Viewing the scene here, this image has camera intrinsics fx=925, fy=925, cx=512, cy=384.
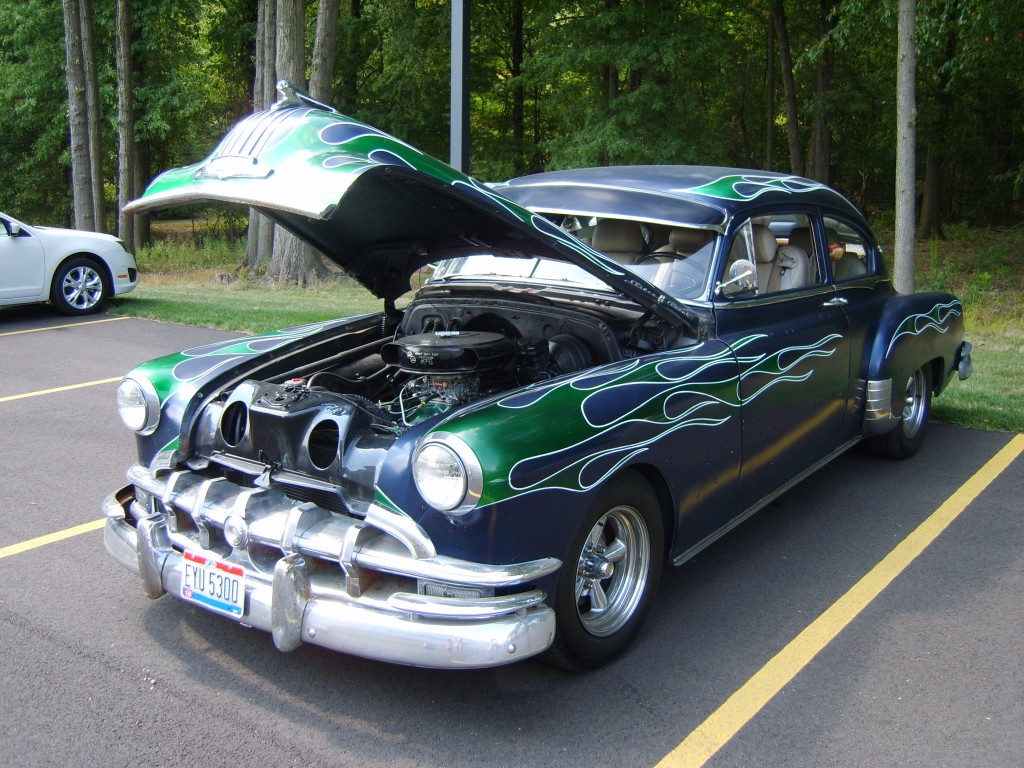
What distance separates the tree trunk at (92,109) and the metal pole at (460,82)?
13.3 meters

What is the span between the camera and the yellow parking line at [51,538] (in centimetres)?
436

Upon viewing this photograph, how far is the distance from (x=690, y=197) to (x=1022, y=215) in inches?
924

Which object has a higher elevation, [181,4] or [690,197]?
[181,4]

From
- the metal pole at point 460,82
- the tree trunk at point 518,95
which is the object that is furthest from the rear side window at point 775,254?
the tree trunk at point 518,95

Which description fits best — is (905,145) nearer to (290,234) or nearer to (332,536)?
(290,234)

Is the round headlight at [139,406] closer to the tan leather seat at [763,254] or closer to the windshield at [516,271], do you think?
the windshield at [516,271]

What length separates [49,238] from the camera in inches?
440

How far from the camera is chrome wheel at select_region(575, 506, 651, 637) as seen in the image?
3289 mm

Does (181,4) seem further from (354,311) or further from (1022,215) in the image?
(1022,215)

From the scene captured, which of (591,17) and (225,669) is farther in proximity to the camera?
(591,17)

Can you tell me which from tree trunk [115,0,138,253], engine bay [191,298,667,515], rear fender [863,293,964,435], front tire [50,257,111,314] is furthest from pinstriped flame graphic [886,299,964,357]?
tree trunk [115,0,138,253]

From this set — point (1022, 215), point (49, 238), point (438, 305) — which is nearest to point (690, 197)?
point (438, 305)

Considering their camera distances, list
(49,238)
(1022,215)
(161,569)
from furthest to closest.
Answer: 1. (1022,215)
2. (49,238)
3. (161,569)

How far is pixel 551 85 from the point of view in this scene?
22.1 metres
